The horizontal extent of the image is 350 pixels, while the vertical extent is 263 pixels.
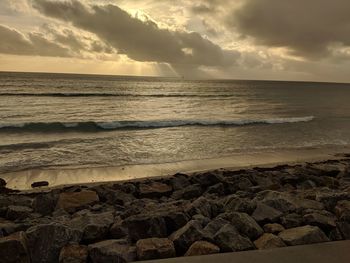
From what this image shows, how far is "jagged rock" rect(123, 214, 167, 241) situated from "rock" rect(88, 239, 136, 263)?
19.2 inches

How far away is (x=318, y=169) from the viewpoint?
10.2 m

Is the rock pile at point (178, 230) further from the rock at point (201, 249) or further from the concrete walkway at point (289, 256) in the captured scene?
the concrete walkway at point (289, 256)

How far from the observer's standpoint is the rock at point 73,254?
11.7 ft

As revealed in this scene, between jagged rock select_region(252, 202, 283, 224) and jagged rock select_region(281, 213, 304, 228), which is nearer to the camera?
jagged rock select_region(281, 213, 304, 228)

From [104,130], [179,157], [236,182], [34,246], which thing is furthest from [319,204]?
[104,130]

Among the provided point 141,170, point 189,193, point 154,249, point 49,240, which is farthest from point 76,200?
point 141,170

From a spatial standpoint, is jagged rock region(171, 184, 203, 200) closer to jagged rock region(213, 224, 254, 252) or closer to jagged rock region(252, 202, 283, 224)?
jagged rock region(252, 202, 283, 224)

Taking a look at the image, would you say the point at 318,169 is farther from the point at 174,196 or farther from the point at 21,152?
the point at 21,152

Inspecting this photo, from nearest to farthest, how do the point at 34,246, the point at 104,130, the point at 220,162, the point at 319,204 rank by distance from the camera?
1. the point at 34,246
2. the point at 319,204
3. the point at 220,162
4. the point at 104,130

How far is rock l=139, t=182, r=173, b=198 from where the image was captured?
8203 mm

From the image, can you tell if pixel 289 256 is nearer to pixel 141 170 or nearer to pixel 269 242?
pixel 269 242

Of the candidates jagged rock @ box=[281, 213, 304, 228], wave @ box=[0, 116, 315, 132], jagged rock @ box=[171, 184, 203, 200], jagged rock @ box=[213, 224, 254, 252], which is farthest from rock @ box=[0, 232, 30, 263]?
wave @ box=[0, 116, 315, 132]

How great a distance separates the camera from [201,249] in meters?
3.68

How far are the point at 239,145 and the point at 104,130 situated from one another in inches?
342
